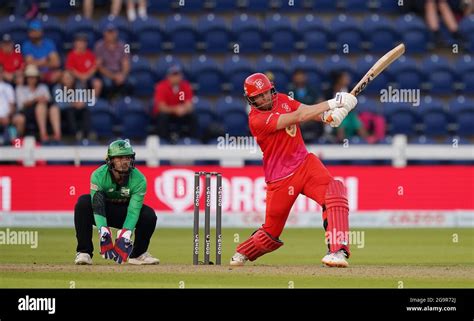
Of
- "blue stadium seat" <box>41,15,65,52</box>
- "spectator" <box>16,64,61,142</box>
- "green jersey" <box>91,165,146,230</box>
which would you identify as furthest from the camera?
"blue stadium seat" <box>41,15,65,52</box>

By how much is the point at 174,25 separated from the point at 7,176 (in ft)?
17.1

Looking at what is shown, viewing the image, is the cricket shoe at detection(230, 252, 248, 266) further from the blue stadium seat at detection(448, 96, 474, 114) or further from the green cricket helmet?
the blue stadium seat at detection(448, 96, 474, 114)

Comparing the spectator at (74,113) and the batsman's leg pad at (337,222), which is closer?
the batsman's leg pad at (337,222)

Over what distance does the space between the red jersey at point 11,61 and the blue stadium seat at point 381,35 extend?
6.64 meters

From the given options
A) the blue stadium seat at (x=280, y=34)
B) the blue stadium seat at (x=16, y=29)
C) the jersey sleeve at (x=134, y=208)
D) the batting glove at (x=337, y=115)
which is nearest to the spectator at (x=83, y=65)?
the blue stadium seat at (x=16, y=29)

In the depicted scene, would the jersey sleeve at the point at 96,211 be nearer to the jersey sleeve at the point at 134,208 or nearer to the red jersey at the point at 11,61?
the jersey sleeve at the point at 134,208

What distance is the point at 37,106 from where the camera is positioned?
857 inches

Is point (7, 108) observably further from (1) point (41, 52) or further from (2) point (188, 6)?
(2) point (188, 6)

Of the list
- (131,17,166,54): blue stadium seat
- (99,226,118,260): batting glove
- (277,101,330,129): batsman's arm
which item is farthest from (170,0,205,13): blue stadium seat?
(277,101,330,129): batsman's arm

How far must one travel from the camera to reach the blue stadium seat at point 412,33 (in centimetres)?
2427

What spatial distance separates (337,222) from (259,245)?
1050 mm

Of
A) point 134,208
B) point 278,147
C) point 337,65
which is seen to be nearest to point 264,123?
point 278,147

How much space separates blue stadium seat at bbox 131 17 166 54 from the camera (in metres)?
23.9

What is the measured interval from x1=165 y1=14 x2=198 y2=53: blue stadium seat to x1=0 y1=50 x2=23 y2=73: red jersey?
3.04 m
